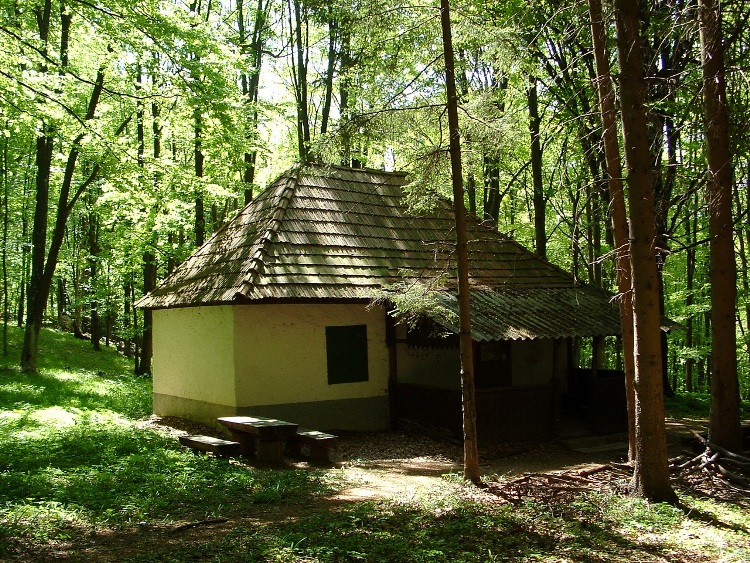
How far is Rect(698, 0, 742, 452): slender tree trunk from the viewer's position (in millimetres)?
8453

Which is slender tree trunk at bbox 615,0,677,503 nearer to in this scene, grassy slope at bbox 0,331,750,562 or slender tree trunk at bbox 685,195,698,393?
grassy slope at bbox 0,331,750,562

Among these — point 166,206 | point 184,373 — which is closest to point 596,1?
point 184,373

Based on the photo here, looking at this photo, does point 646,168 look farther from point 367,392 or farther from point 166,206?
point 166,206

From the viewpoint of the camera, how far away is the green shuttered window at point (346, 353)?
42.5 ft

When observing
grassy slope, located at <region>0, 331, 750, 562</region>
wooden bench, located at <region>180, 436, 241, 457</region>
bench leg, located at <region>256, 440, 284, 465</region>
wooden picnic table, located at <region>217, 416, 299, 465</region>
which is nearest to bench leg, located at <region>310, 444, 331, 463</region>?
wooden picnic table, located at <region>217, 416, 299, 465</region>

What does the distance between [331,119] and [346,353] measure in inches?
506

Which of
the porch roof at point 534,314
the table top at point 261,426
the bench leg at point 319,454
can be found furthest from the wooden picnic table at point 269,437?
the porch roof at point 534,314

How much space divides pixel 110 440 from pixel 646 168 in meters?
8.83

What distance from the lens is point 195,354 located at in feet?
44.8

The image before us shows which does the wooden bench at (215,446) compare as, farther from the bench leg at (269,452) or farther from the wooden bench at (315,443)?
the wooden bench at (315,443)

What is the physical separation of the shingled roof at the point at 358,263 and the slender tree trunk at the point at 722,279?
314cm

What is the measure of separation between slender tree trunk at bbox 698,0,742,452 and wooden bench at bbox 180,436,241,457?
702cm

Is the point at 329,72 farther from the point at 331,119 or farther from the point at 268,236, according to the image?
the point at 268,236

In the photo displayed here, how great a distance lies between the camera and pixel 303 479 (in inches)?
343
